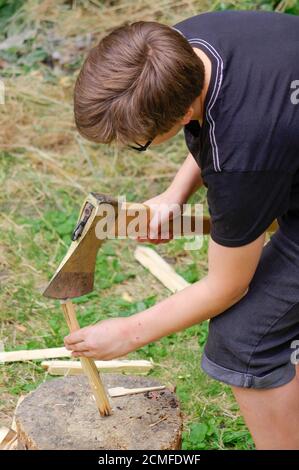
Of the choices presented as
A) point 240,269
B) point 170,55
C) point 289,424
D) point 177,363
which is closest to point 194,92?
point 170,55

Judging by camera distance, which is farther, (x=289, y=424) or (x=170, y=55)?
(x=289, y=424)

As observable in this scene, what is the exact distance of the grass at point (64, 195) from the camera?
118 inches

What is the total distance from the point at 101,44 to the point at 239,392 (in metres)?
0.97

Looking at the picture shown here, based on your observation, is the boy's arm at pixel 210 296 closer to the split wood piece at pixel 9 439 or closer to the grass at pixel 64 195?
the split wood piece at pixel 9 439

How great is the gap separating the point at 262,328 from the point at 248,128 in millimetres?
559

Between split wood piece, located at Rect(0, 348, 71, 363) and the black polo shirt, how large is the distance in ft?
4.51

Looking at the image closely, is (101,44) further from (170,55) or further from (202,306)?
(202,306)

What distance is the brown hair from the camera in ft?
5.67

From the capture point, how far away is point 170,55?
68.3 inches

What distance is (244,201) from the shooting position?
5.94ft

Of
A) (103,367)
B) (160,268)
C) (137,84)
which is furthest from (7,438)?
(160,268)

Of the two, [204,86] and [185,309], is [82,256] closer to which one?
[185,309]

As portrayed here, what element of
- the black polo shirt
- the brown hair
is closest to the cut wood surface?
the black polo shirt

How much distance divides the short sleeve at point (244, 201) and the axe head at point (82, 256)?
341 millimetres
